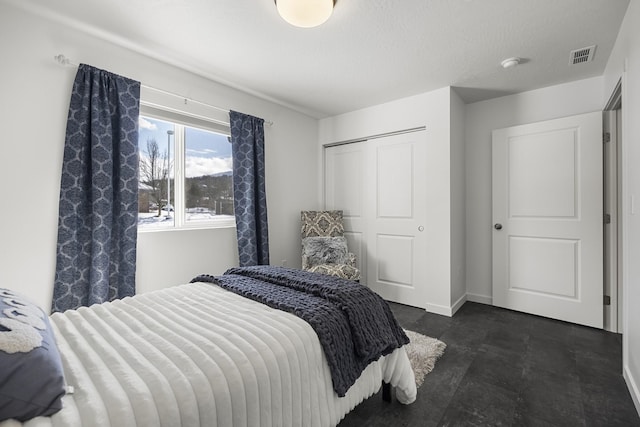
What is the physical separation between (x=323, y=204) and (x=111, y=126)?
2.66 m

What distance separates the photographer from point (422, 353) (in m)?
2.25

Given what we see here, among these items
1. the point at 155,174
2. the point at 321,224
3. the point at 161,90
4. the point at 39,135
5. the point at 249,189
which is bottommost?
the point at 321,224

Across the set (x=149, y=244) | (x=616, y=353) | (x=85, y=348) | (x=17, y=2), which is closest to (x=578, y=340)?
(x=616, y=353)

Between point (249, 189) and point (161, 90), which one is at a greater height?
point (161, 90)

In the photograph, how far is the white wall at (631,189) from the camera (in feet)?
5.49

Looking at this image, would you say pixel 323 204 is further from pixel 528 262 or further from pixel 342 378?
pixel 342 378

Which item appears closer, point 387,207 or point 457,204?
point 457,204

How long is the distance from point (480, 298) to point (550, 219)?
1167 mm

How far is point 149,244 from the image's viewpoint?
2570 mm

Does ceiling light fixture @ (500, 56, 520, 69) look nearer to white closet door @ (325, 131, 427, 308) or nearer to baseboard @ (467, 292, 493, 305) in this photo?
white closet door @ (325, 131, 427, 308)

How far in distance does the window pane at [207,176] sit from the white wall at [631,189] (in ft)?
10.6

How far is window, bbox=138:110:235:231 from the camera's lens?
8.75 feet

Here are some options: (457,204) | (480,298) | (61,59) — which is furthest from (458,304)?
(61,59)

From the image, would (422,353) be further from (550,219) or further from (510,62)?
(510,62)
